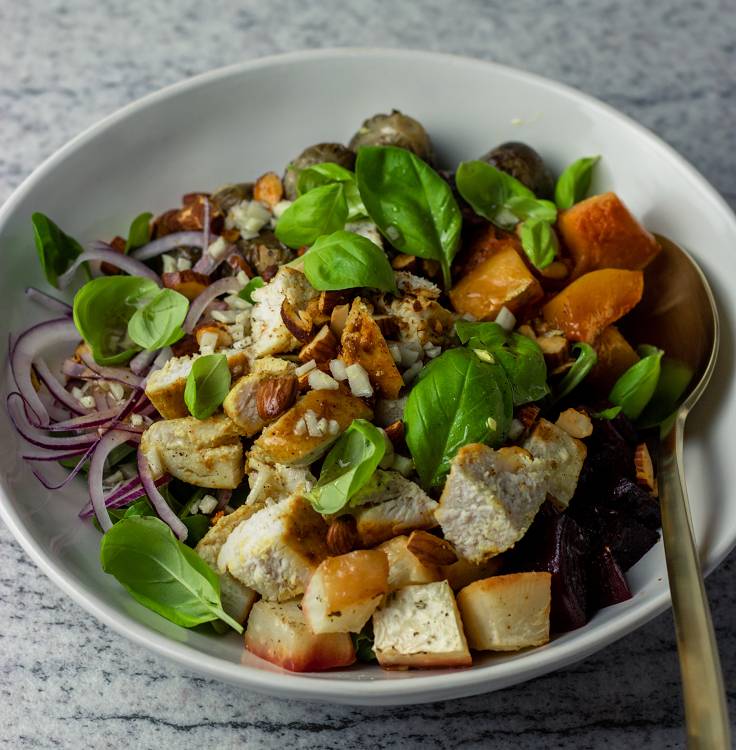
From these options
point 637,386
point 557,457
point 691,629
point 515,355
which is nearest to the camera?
point 691,629

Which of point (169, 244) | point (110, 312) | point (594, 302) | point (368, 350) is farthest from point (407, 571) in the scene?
point (169, 244)

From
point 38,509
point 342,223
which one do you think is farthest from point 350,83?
point 38,509

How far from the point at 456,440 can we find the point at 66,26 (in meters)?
2.62

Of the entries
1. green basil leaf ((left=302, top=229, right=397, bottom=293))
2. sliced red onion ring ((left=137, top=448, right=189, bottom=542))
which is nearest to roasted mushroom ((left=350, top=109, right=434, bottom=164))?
green basil leaf ((left=302, top=229, right=397, bottom=293))

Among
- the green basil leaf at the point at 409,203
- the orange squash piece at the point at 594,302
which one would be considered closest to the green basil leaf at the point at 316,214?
the green basil leaf at the point at 409,203

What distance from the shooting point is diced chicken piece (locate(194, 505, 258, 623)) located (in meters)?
2.09

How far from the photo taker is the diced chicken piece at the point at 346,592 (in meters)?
1.92

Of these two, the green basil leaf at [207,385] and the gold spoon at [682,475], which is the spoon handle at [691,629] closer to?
the gold spoon at [682,475]

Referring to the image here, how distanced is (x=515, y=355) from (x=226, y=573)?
2.93 ft

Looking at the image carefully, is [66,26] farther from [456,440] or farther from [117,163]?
[456,440]

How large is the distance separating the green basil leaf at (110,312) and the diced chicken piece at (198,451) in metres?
0.34

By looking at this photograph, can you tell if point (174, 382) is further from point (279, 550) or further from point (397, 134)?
point (397, 134)

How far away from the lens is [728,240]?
2.53 meters

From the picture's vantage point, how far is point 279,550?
6.58 ft
